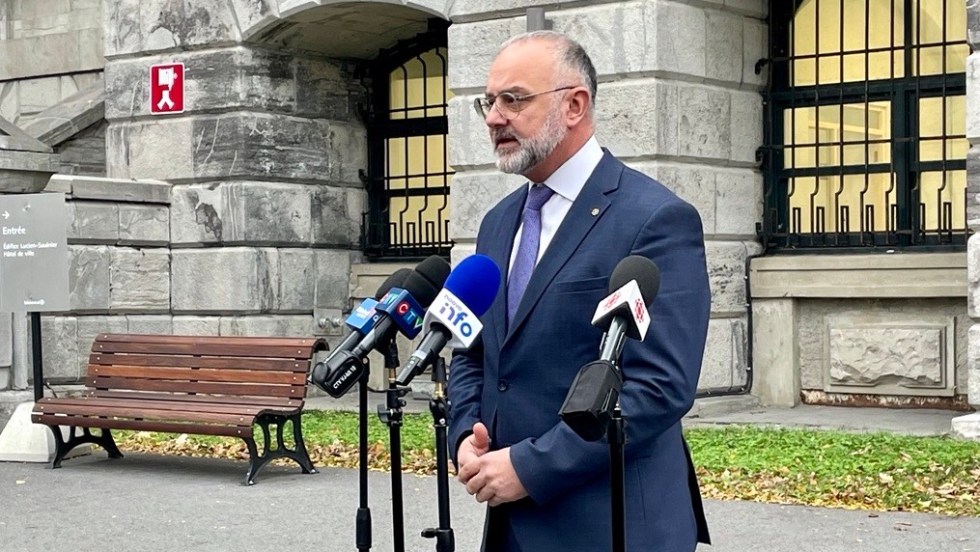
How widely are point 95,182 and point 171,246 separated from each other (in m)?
1.01

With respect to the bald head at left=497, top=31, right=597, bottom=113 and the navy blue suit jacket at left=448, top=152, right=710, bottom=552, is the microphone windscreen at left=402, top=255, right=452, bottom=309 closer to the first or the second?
the navy blue suit jacket at left=448, top=152, right=710, bottom=552

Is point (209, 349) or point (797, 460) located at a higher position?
point (209, 349)

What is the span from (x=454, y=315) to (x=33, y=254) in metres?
8.29

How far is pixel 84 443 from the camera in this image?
11367 millimetres

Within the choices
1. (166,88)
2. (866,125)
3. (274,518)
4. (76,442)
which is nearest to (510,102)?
(274,518)

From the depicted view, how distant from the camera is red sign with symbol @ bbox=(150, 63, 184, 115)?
15.2 m

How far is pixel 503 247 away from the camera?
418 cm

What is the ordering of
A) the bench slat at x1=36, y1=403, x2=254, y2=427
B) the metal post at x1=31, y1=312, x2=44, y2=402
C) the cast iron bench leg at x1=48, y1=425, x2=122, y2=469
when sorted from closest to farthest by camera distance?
the bench slat at x1=36, y1=403, x2=254, y2=427 < the cast iron bench leg at x1=48, y1=425, x2=122, y2=469 < the metal post at x1=31, y1=312, x2=44, y2=402

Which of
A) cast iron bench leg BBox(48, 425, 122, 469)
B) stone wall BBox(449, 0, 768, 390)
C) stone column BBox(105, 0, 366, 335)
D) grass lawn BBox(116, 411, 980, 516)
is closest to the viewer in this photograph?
grass lawn BBox(116, 411, 980, 516)

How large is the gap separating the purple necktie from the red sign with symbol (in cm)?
1153

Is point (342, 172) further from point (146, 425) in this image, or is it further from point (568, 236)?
point (568, 236)

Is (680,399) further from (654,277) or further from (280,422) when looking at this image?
(280,422)

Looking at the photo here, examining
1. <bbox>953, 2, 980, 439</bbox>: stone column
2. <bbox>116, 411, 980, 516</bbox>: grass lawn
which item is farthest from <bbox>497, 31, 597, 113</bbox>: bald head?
<bbox>953, 2, 980, 439</bbox>: stone column

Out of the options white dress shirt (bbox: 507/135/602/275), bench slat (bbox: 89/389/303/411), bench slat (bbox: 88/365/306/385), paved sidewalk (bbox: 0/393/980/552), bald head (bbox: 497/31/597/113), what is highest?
bald head (bbox: 497/31/597/113)
